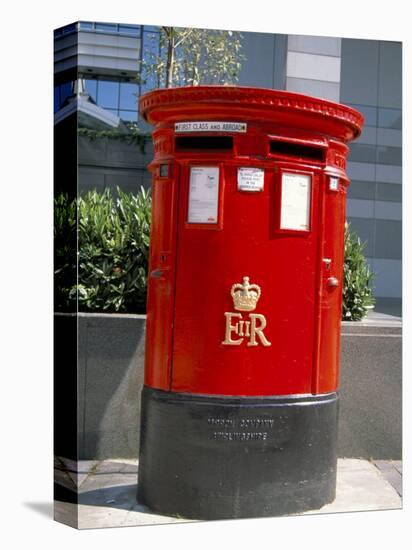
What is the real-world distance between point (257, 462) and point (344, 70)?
3.03 meters

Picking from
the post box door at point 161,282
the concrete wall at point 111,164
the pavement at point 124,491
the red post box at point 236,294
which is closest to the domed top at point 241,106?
the red post box at point 236,294

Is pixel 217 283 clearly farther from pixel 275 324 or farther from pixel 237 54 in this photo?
pixel 237 54

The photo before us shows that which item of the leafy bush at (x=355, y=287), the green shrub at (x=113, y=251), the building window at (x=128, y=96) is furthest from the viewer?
the leafy bush at (x=355, y=287)

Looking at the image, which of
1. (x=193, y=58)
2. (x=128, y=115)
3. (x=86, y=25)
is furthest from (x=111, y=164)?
(x=193, y=58)

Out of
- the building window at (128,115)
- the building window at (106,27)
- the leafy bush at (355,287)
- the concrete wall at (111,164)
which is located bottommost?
the leafy bush at (355,287)

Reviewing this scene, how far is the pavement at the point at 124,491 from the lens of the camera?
4.08 metres

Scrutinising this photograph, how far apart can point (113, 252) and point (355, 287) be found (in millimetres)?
1756

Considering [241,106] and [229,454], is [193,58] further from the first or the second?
[229,454]

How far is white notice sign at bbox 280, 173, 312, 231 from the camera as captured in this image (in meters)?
3.98

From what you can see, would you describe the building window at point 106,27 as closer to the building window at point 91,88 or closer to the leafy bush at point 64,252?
the building window at point 91,88

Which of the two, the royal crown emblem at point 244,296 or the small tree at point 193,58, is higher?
the small tree at point 193,58

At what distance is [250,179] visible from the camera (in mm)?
3924

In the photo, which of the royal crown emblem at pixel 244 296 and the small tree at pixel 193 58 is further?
the small tree at pixel 193 58

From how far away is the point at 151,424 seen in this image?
4.12 meters
